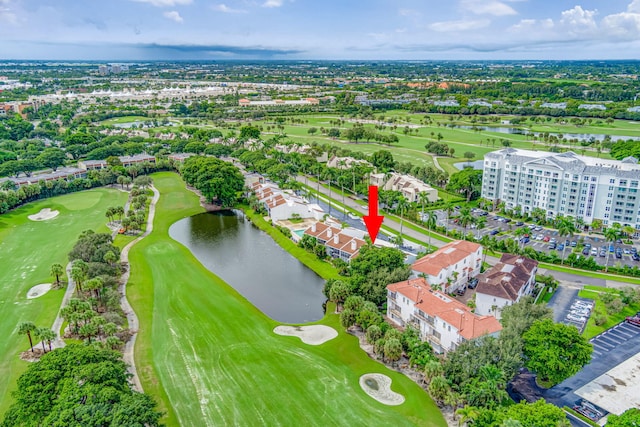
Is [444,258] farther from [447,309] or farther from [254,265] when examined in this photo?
[254,265]

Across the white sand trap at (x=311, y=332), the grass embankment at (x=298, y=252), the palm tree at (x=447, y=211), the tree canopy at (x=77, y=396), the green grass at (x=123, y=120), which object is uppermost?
the green grass at (x=123, y=120)

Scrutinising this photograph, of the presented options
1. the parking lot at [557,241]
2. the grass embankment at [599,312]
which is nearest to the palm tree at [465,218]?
the parking lot at [557,241]

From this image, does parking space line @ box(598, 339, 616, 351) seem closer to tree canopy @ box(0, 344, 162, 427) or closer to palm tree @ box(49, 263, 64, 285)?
tree canopy @ box(0, 344, 162, 427)

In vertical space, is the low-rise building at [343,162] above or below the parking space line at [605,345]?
above

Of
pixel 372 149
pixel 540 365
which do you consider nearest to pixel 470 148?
pixel 372 149

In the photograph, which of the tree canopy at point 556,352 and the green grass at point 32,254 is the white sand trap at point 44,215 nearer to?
the green grass at point 32,254

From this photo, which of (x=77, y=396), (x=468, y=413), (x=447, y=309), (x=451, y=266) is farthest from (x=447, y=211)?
(x=77, y=396)

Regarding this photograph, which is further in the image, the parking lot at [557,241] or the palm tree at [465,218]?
the palm tree at [465,218]

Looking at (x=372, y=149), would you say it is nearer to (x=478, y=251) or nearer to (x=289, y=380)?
(x=478, y=251)

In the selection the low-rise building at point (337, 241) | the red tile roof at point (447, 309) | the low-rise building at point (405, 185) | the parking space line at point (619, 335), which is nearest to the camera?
the red tile roof at point (447, 309)
